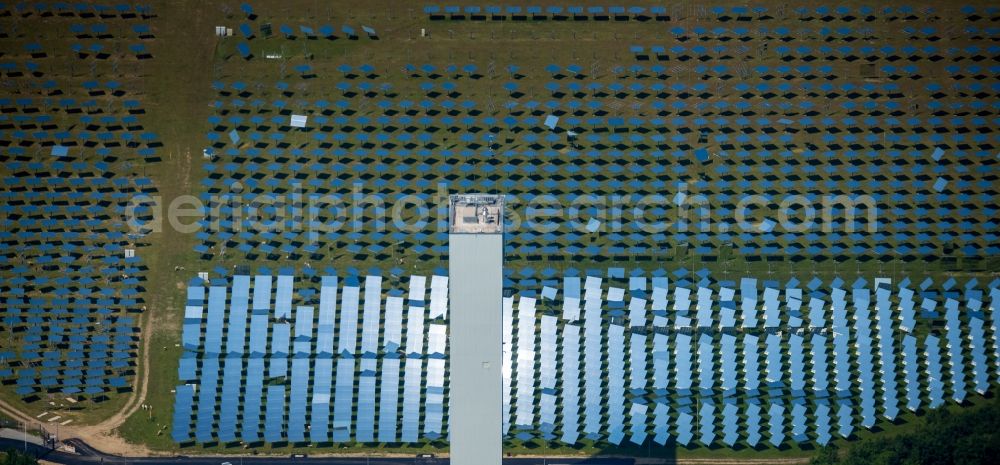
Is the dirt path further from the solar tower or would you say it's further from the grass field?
the solar tower

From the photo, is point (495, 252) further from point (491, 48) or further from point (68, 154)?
point (68, 154)

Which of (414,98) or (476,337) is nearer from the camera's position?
(476,337)

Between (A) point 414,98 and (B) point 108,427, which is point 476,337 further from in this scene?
(B) point 108,427

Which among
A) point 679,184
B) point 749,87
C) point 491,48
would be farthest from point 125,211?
point 749,87

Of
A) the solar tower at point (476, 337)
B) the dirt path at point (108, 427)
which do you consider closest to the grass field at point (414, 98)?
the dirt path at point (108, 427)

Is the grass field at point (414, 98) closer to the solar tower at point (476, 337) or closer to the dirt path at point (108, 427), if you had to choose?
the dirt path at point (108, 427)

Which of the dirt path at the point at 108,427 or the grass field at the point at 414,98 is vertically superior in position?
the grass field at the point at 414,98

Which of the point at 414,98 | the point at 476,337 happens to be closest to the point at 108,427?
the point at 414,98

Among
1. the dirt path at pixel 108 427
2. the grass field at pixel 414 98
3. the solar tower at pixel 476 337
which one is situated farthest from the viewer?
the grass field at pixel 414 98
